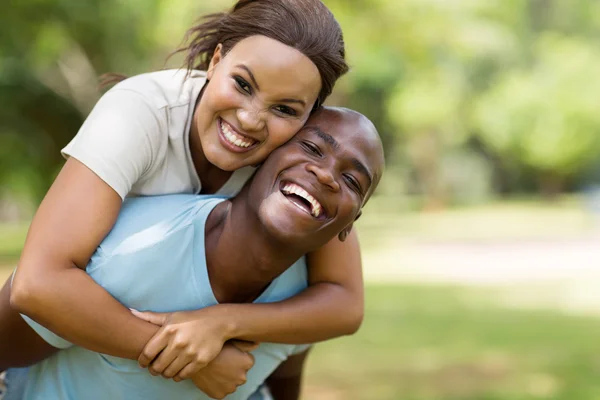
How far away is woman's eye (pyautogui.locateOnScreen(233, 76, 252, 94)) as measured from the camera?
109 inches

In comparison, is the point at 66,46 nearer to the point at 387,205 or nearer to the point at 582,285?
the point at 582,285

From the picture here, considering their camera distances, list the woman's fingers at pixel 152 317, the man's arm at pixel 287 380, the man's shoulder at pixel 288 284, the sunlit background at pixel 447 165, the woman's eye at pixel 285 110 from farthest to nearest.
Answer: the sunlit background at pixel 447 165, the man's arm at pixel 287 380, the man's shoulder at pixel 288 284, the woman's eye at pixel 285 110, the woman's fingers at pixel 152 317

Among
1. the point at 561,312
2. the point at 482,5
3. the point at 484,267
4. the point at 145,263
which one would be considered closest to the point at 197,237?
the point at 145,263

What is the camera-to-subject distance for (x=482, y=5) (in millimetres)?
24812

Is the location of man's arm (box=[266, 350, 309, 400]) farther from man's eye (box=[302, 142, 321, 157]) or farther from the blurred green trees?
the blurred green trees

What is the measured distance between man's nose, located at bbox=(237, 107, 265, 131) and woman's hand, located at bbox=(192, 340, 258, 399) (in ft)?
2.37

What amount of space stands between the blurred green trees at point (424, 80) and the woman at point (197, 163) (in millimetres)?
9927

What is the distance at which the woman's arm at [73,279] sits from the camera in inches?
95.7

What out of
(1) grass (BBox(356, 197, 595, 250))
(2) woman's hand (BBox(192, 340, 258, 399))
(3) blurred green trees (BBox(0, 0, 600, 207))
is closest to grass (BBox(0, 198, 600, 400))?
(2) woman's hand (BBox(192, 340, 258, 399))

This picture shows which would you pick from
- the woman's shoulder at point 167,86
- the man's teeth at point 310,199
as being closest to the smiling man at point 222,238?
the man's teeth at point 310,199

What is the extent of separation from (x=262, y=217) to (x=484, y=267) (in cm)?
1582

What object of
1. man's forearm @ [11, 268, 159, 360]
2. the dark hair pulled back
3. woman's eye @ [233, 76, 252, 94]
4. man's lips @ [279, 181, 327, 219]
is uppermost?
the dark hair pulled back

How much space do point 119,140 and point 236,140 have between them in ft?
1.30

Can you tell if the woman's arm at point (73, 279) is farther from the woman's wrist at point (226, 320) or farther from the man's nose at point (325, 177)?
the man's nose at point (325, 177)
